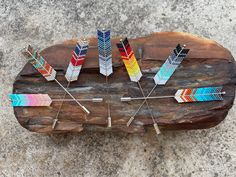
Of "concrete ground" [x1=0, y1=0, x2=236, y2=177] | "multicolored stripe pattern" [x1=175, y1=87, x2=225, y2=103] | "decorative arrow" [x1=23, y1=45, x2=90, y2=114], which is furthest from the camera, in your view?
"concrete ground" [x1=0, y1=0, x2=236, y2=177]

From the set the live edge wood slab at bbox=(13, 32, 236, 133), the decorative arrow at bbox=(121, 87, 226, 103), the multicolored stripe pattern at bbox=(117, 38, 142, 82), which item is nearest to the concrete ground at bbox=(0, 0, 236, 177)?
the live edge wood slab at bbox=(13, 32, 236, 133)

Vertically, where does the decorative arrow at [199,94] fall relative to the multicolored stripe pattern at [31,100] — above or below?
above

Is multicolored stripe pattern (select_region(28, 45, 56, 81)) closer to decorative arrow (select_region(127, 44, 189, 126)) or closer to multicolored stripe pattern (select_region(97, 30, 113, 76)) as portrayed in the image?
multicolored stripe pattern (select_region(97, 30, 113, 76))

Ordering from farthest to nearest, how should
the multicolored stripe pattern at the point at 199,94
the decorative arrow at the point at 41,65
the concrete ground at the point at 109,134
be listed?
the concrete ground at the point at 109,134
the decorative arrow at the point at 41,65
the multicolored stripe pattern at the point at 199,94

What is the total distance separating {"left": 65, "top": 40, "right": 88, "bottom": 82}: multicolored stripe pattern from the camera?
261 cm

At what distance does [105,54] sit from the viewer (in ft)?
8.50

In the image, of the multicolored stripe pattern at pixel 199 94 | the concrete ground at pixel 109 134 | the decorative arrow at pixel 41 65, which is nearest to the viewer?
the multicolored stripe pattern at pixel 199 94

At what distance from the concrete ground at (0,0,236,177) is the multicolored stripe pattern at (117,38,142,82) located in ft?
1.96

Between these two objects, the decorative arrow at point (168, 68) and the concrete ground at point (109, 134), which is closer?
the decorative arrow at point (168, 68)

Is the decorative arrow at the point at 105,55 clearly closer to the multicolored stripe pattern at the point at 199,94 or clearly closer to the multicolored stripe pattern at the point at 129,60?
the multicolored stripe pattern at the point at 129,60

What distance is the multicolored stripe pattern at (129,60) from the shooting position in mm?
2550

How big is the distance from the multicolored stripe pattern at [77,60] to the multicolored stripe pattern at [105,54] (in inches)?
4.3

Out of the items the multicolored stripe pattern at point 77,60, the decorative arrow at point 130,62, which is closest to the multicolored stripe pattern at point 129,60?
the decorative arrow at point 130,62

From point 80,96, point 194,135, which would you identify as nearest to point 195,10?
point 194,135
